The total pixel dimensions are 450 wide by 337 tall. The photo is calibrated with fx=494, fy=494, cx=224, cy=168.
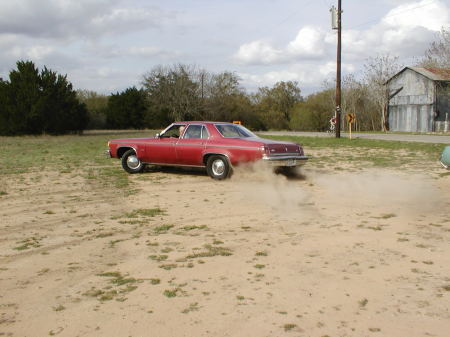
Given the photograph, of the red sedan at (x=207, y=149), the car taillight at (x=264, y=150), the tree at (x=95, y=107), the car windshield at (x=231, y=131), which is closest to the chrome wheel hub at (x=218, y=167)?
the red sedan at (x=207, y=149)

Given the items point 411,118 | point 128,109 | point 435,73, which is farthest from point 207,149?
point 128,109

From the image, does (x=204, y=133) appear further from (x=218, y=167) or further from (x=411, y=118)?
(x=411, y=118)

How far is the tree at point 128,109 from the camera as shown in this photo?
5400cm

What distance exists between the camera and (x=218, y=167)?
1121cm

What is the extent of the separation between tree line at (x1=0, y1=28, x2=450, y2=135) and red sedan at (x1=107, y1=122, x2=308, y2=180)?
90.5 feet

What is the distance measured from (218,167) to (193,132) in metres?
1.19

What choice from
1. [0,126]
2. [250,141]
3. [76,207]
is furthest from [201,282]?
[0,126]

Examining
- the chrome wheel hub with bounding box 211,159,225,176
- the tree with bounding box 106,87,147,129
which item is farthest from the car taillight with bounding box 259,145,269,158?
the tree with bounding box 106,87,147,129

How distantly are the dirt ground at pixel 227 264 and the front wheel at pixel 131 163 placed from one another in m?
3.42

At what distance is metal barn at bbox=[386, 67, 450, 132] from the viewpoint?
128 ft

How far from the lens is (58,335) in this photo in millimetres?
3531

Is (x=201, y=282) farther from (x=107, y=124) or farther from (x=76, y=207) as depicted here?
(x=107, y=124)

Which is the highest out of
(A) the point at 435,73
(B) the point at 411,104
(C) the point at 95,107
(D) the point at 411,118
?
(A) the point at 435,73

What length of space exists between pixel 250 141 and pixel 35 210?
191 inches
